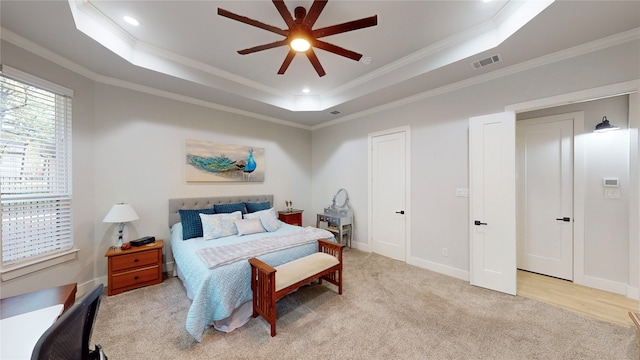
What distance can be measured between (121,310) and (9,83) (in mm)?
2522

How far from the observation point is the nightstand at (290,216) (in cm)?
468

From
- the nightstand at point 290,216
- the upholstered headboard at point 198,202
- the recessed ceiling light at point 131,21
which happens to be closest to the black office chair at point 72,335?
the recessed ceiling light at point 131,21

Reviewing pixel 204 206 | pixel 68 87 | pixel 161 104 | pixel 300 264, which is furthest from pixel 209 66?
pixel 300 264

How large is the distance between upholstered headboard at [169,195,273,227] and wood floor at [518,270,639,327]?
4.38m

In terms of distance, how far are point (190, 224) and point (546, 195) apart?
5184 mm

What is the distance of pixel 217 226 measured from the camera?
3.22 m

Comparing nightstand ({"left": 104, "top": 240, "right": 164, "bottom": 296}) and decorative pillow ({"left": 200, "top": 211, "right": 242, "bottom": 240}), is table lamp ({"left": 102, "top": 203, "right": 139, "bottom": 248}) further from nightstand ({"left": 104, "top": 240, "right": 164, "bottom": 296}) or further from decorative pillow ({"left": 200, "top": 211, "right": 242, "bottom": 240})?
decorative pillow ({"left": 200, "top": 211, "right": 242, "bottom": 240})

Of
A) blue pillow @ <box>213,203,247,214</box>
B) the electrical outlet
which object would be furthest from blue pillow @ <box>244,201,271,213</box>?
the electrical outlet

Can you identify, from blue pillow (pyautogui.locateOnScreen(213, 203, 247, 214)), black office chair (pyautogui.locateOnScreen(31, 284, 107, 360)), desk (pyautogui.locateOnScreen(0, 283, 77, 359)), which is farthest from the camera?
blue pillow (pyautogui.locateOnScreen(213, 203, 247, 214))

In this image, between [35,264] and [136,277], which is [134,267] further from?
[35,264]

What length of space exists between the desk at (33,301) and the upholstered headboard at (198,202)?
83.2 inches

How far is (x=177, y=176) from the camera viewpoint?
143 inches

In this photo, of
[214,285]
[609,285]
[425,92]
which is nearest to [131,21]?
[214,285]

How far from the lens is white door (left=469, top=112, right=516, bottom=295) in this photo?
276 centimetres
